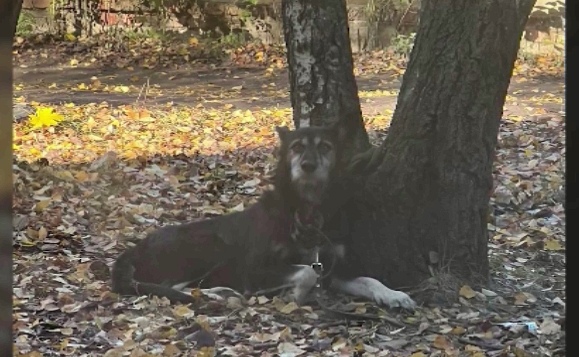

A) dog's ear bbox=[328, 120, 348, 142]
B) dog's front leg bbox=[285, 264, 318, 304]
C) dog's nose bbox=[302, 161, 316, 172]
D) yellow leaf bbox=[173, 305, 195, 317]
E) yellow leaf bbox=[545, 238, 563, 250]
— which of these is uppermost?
dog's ear bbox=[328, 120, 348, 142]

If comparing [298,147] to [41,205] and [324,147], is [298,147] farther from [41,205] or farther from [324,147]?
[41,205]

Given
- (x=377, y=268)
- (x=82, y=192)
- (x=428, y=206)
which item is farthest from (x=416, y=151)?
(x=82, y=192)

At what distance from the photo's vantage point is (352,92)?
2434mm

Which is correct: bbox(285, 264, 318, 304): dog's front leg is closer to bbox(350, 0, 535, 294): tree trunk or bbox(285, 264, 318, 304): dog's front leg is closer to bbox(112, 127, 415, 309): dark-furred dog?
bbox(112, 127, 415, 309): dark-furred dog

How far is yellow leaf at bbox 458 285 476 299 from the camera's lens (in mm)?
2426

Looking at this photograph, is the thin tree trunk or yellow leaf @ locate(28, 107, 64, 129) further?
yellow leaf @ locate(28, 107, 64, 129)

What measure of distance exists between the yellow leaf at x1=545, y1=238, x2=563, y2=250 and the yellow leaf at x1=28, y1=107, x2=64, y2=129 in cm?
123

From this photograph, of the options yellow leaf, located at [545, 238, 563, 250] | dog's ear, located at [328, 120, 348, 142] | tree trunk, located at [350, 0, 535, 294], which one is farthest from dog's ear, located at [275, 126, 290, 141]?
yellow leaf, located at [545, 238, 563, 250]

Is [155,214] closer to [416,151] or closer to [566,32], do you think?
[416,151]

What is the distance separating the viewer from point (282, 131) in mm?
2422

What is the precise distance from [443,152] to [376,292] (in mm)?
372

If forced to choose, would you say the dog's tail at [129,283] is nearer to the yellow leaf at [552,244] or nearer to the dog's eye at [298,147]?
the dog's eye at [298,147]

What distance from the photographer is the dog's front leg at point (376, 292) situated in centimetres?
240

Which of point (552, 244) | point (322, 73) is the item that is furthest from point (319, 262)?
point (552, 244)
